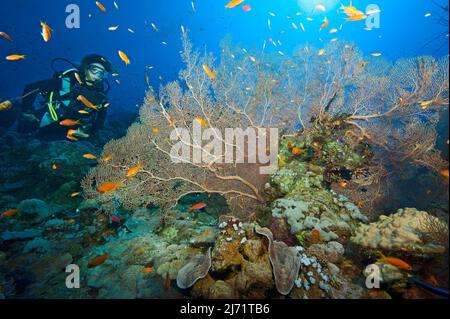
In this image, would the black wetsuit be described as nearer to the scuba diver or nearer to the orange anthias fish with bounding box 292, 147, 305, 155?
the scuba diver

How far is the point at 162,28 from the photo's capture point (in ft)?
274

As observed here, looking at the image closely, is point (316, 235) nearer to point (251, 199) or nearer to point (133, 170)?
point (251, 199)

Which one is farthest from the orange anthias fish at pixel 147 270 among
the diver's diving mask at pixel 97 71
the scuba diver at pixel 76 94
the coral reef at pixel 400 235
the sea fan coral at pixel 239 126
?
the diver's diving mask at pixel 97 71

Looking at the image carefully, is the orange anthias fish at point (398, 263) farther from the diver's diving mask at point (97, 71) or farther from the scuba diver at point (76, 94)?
the diver's diving mask at point (97, 71)

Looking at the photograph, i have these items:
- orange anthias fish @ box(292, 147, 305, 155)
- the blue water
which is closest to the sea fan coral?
orange anthias fish @ box(292, 147, 305, 155)

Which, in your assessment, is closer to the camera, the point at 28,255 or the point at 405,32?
the point at 28,255

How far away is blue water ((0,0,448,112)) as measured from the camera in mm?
66312

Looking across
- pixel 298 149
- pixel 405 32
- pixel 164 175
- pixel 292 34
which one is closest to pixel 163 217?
pixel 164 175

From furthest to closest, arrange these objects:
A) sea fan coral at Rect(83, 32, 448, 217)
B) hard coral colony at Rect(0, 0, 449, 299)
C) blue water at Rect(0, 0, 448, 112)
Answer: blue water at Rect(0, 0, 448, 112), sea fan coral at Rect(83, 32, 448, 217), hard coral colony at Rect(0, 0, 449, 299)

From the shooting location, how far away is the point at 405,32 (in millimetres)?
85438

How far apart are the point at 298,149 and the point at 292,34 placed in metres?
95.5

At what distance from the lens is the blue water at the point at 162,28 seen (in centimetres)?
6631

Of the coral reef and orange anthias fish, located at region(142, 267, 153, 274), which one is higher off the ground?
the coral reef
